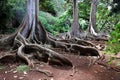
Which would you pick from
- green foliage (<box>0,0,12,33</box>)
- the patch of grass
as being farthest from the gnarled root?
green foliage (<box>0,0,12,33</box>)

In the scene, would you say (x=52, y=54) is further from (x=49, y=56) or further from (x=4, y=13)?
(x=4, y=13)

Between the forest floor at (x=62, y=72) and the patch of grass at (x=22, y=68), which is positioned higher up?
the patch of grass at (x=22, y=68)

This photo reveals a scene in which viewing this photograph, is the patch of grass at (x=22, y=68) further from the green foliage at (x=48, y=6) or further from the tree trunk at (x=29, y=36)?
the green foliage at (x=48, y=6)

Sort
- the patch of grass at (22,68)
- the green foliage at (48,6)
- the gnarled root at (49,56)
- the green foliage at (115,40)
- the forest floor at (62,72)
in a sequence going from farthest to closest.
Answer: the green foliage at (48,6)
the gnarled root at (49,56)
the patch of grass at (22,68)
the forest floor at (62,72)
the green foliage at (115,40)

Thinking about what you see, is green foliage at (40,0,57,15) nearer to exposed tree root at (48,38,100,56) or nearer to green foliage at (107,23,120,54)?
exposed tree root at (48,38,100,56)

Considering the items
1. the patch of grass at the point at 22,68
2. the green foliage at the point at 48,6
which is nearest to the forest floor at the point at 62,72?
the patch of grass at the point at 22,68

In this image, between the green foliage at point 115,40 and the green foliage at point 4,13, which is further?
the green foliage at point 4,13

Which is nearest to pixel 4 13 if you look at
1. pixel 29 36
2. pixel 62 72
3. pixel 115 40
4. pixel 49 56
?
pixel 29 36

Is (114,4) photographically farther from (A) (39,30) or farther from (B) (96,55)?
(A) (39,30)

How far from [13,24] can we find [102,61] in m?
12.2

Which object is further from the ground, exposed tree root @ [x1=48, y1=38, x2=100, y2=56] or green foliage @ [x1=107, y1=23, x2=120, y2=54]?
green foliage @ [x1=107, y1=23, x2=120, y2=54]

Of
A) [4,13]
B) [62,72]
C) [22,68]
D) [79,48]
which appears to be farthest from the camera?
[4,13]

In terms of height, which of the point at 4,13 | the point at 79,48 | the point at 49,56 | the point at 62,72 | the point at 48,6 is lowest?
the point at 62,72

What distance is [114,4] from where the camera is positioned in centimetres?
951
